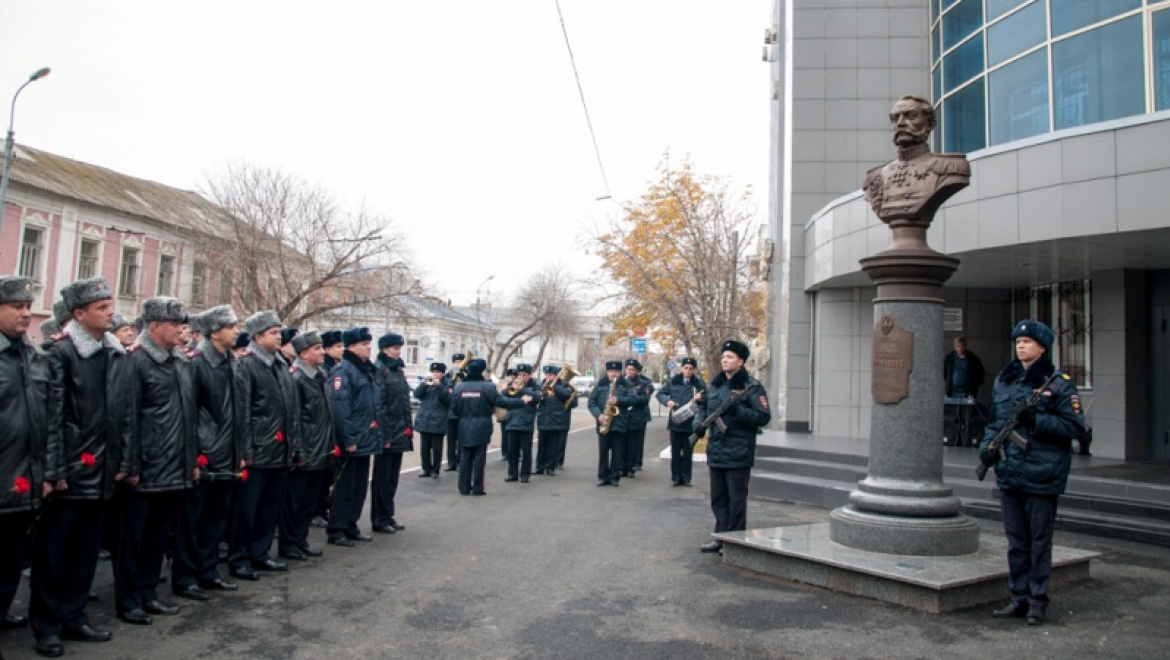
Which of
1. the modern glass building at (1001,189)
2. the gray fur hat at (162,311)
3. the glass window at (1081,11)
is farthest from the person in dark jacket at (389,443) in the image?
the glass window at (1081,11)

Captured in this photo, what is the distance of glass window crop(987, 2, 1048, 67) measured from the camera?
1319 cm

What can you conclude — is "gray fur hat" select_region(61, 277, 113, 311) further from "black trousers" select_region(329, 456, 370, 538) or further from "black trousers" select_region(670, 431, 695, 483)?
"black trousers" select_region(670, 431, 695, 483)

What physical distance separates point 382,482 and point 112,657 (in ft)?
13.7

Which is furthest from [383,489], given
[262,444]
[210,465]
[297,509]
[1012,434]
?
[1012,434]

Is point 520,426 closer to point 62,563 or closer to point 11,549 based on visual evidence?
point 62,563

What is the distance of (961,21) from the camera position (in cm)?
1619

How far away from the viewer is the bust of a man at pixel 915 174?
7.23 metres

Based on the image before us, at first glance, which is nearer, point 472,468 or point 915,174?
point 915,174

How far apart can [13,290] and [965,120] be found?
15794 mm

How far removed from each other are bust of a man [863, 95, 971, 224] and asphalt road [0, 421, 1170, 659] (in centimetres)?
350

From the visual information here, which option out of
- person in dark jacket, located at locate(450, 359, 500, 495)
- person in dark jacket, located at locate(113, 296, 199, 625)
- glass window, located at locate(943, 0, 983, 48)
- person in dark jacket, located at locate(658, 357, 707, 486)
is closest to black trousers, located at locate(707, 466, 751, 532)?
person in dark jacket, located at locate(658, 357, 707, 486)

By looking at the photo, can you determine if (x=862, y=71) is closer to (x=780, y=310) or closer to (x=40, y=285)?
(x=780, y=310)

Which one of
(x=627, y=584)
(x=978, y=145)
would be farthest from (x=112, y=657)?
(x=978, y=145)

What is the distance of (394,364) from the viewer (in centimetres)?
937
